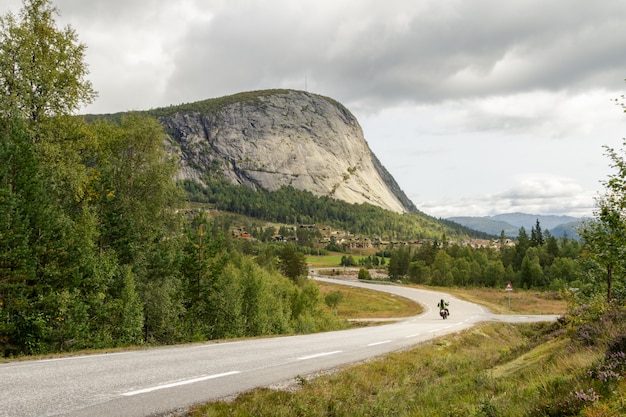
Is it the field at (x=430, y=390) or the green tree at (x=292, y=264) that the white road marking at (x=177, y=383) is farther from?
the green tree at (x=292, y=264)

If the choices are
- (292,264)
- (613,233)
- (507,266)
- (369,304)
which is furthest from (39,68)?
(507,266)

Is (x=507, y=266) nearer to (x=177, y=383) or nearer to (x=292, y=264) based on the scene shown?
(x=292, y=264)

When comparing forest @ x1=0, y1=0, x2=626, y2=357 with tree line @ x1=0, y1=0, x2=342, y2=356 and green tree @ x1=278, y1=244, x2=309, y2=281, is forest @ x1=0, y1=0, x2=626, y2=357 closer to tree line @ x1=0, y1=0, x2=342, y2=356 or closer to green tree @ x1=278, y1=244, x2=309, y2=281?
tree line @ x1=0, y1=0, x2=342, y2=356

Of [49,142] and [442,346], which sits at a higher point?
[49,142]

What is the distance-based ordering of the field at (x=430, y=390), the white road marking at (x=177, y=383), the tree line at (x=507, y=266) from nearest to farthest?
the field at (x=430, y=390) < the white road marking at (x=177, y=383) < the tree line at (x=507, y=266)

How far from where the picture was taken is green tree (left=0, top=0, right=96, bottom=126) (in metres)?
18.4

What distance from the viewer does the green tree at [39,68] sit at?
1839 centimetres

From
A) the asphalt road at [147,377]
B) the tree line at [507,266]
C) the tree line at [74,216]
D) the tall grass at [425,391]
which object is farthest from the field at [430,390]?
the tree line at [507,266]

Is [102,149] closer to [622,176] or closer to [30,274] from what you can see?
[30,274]

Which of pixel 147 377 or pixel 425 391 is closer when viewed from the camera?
pixel 147 377

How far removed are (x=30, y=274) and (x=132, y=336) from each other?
7566mm

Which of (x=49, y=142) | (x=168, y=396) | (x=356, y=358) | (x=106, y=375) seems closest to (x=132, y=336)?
(x=49, y=142)

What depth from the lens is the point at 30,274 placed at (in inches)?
663

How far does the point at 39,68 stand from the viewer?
19.1m
